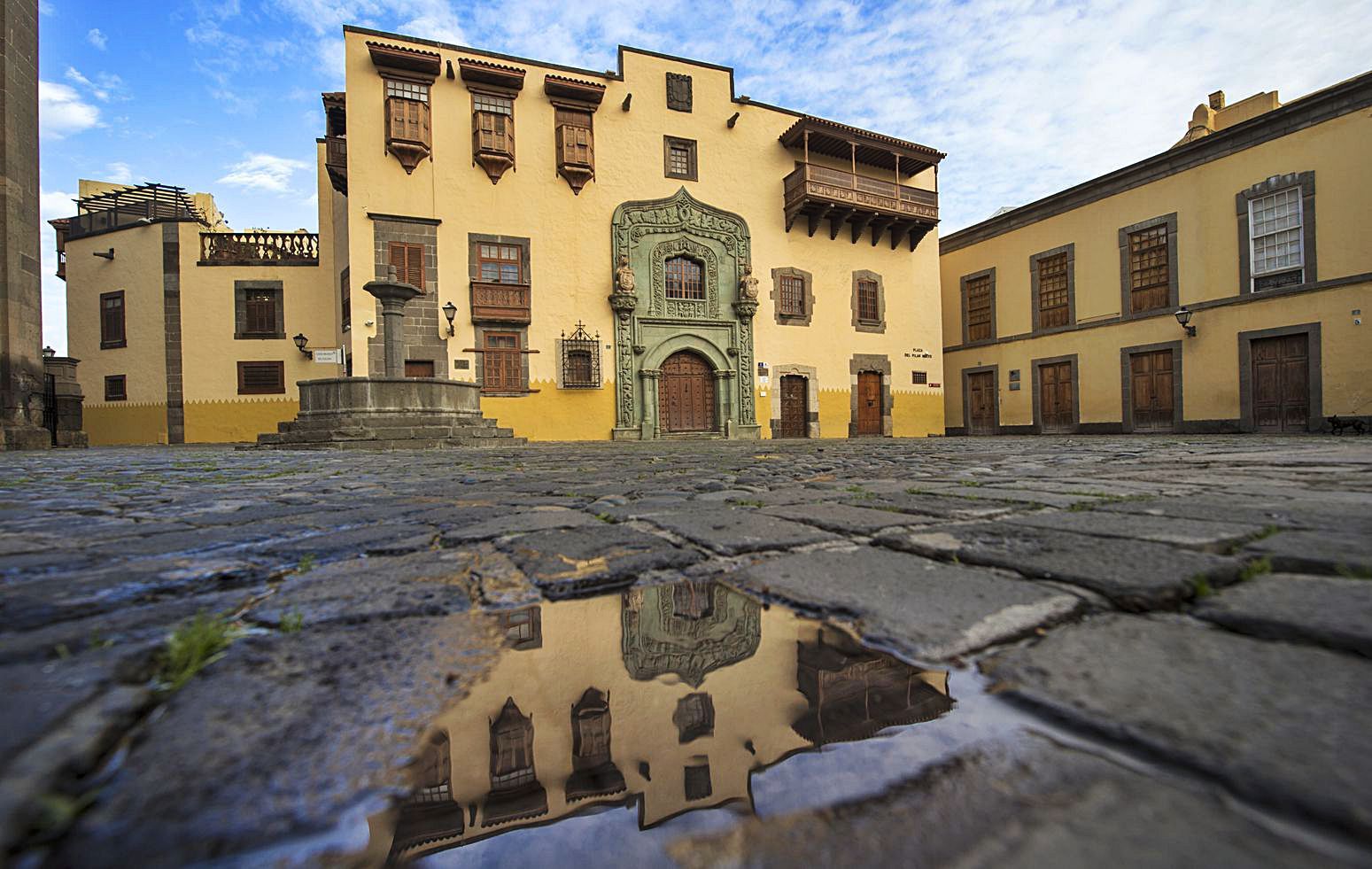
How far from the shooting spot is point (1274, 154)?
Answer: 44.9 ft

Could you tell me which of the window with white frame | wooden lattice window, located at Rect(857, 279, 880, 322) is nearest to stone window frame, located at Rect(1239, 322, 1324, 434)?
the window with white frame

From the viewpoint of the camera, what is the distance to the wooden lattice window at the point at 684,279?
17453mm

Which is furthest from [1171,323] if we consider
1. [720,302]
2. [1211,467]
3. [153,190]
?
[153,190]

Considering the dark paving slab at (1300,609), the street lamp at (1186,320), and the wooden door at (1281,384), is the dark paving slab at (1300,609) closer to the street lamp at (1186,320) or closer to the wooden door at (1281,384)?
the wooden door at (1281,384)

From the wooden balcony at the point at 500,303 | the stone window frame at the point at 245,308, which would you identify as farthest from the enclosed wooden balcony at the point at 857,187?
the stone window frame at the point at 245,308

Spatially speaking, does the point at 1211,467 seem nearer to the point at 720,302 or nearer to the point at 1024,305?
the point at 720,302

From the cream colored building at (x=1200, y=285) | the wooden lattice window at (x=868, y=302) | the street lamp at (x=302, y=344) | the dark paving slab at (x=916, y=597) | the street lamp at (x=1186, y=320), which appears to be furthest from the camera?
the wooden lattice window at (x=868, y=302)

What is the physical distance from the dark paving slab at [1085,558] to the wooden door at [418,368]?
1502 cm

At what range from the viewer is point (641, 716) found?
79cm

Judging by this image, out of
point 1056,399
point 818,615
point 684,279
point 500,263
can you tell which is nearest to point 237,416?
point 500,263

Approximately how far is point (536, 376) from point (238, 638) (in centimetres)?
1508

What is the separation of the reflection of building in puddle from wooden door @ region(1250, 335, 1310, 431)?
1858 cm

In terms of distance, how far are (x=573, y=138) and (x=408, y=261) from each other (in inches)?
214

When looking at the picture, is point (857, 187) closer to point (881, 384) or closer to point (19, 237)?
point (881, 384)
